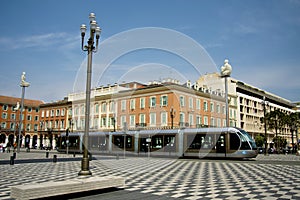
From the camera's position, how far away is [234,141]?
2342cm

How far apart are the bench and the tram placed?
53.7 ft

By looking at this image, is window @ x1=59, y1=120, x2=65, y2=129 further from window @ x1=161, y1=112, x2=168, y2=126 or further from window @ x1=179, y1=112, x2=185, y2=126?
window @ x1=179, y1=112, x2=185, y2=126

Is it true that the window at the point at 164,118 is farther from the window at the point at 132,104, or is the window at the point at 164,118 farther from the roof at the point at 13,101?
the roof at the point at 13,101

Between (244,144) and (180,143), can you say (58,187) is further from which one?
(180,143)

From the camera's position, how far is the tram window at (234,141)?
23281 millimetres

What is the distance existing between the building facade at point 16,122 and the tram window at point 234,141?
59450mm

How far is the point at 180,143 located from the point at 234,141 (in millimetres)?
5390

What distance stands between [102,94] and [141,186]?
42.0 metres

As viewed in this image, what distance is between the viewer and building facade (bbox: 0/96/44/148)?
72.1 m

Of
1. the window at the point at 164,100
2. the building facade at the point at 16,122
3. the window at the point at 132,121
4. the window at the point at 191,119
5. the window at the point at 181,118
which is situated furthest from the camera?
the building facade at the point at 16,122

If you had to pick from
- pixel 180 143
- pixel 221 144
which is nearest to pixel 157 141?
pixel 180 143

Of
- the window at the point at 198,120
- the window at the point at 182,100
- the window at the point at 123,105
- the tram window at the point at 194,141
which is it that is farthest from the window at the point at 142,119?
the tram window at the point at 194,141

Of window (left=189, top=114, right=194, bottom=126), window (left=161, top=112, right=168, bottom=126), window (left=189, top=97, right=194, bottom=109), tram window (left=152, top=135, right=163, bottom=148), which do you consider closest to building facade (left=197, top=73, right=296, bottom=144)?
window (left=189, top=97, right=194, bottom=109)

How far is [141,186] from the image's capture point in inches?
384
